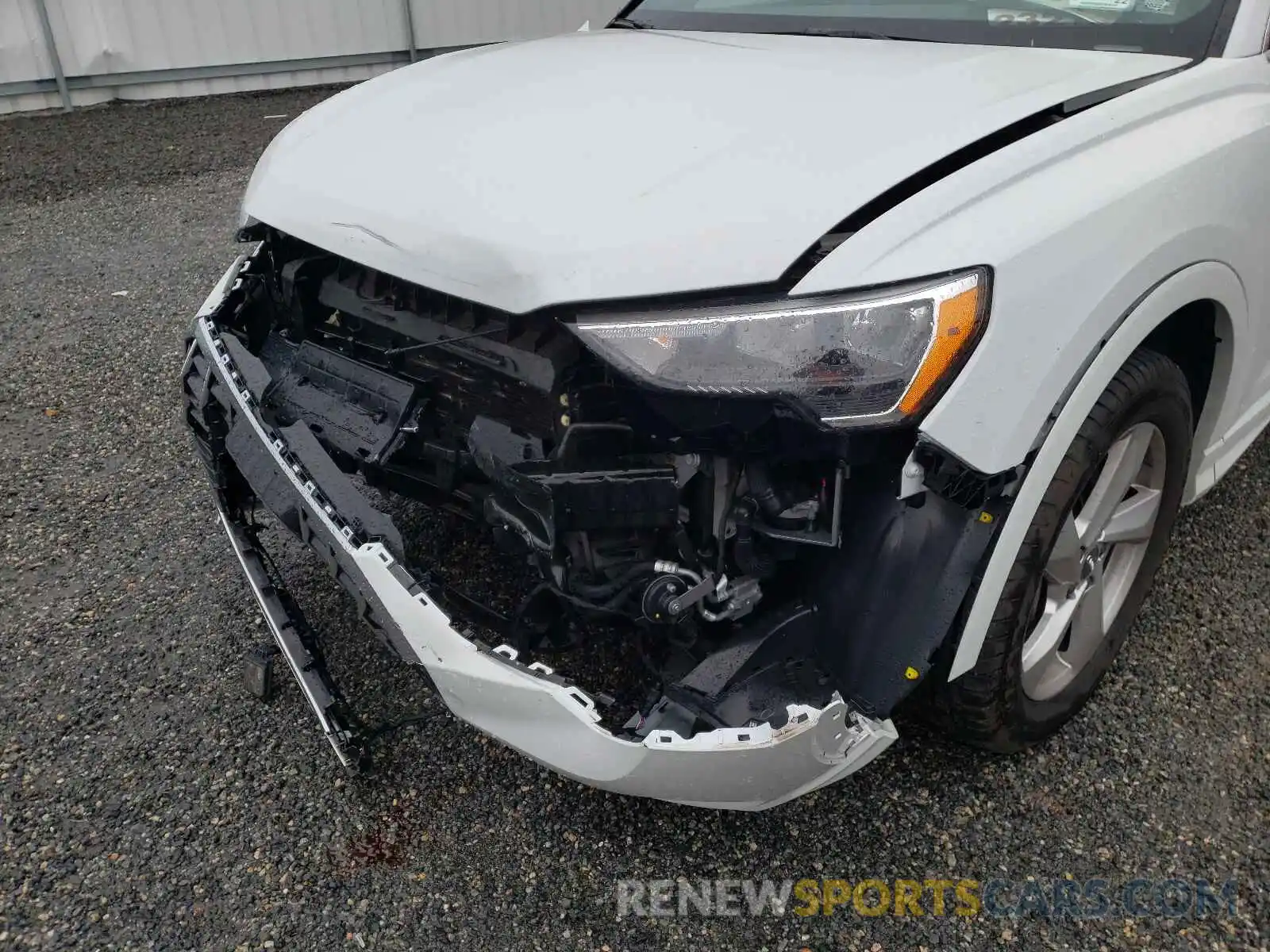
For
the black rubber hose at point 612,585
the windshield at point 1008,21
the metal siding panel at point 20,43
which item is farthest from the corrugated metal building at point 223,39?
the black rubber hose at point 612,585

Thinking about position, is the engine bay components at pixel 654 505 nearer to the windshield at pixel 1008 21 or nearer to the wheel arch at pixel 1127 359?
the wheel arch at pixel 1127 359

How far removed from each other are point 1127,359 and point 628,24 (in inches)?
76.3

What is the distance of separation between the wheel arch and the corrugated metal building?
24.2 feet

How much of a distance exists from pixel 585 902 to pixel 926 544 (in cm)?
99

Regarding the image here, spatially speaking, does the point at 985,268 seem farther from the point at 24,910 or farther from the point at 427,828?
the point at 24,910

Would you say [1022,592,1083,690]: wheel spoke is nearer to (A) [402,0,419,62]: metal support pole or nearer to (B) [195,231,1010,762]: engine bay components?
(B) [195,231,1010,762]: engine bay components

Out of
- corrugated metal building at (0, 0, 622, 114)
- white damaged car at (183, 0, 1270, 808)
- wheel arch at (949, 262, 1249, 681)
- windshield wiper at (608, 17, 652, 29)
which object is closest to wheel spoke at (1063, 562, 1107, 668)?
white damaged car at (183, 0, 1270, 808)

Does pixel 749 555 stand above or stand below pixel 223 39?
above

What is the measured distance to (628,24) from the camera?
119 inches

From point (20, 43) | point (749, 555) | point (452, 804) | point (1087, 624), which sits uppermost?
point (749, 555)

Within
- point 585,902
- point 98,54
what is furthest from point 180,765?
point 98,54

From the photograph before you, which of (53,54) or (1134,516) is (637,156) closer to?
(1134,516)

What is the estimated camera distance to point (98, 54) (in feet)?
28.1

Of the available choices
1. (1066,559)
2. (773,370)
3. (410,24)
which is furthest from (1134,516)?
(410,24)
